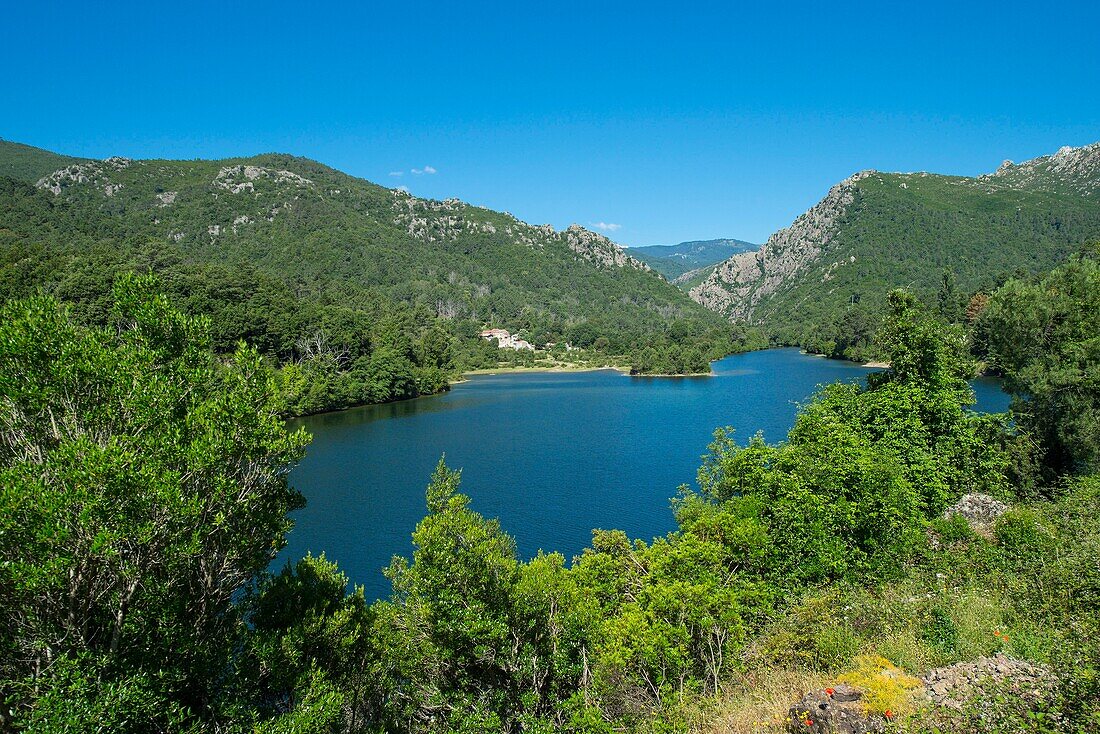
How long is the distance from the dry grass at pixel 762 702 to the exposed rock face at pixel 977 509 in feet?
32.2

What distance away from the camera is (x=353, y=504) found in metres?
33.2

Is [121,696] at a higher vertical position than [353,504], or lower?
higher

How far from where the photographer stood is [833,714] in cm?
652

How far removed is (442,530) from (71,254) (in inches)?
3607

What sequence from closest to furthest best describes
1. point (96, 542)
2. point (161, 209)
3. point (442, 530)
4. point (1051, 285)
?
point (96, 542), point (442, 530), point (1051, 285), point (161, 209)

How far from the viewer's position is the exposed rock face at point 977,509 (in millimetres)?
15195

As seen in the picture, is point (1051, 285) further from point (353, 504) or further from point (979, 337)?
point (979, 337)

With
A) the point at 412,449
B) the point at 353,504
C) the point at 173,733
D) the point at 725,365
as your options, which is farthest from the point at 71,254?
the point at 725,365

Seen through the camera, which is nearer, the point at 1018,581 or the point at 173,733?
the point at 173,733

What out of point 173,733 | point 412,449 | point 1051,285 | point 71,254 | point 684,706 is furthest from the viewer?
point 71,254

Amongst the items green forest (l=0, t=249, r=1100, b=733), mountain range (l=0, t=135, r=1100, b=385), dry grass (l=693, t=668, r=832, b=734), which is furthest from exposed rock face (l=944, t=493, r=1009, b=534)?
mountain range (l=0, t=135, r=1100, b=385)

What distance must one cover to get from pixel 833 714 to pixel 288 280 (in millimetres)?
138529

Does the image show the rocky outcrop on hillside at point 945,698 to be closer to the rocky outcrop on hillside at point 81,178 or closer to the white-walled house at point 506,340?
the white-walled house at point 506,340

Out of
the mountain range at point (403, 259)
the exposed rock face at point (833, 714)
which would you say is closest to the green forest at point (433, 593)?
the exposed rock face at point (833, 714)
